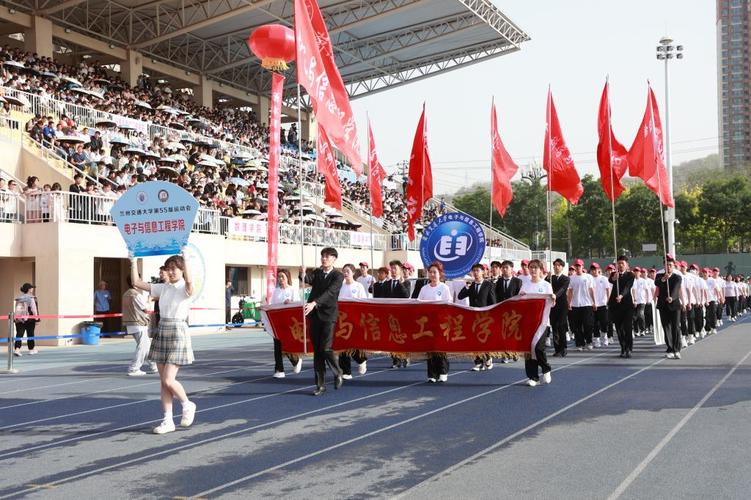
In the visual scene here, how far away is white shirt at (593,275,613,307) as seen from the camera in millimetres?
18484

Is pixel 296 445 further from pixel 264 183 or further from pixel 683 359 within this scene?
pixel 264 183

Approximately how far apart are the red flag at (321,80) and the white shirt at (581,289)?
6752 mm

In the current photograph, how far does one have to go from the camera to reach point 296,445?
25.0 ft

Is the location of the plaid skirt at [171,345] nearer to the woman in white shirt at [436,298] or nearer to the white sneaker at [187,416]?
the white sneaker at [187,416]

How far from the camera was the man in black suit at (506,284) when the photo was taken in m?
14.0

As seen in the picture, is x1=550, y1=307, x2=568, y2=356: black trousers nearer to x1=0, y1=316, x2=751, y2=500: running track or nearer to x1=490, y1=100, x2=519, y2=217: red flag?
x1=0, y1=316, x2=751, y2=500: running track

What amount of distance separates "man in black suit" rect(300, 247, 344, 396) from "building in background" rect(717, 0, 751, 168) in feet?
427

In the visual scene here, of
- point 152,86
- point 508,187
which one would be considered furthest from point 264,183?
point 508,187

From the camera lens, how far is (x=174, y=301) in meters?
8.35

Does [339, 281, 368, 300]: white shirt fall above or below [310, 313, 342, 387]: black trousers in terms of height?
above

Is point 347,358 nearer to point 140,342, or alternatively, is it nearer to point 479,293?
point 479,293

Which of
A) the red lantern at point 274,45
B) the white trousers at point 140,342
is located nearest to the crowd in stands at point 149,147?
the red lantern at point 274,45

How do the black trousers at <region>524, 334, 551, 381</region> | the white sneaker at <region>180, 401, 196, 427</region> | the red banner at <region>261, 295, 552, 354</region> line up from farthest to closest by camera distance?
1. the red banner at <region>261, 295, 552, 354</region>
2. the black trousers at <region>524, 334, 551, 381</region>
3. the white sneaker at <region>180, 401, 196, 427</region>

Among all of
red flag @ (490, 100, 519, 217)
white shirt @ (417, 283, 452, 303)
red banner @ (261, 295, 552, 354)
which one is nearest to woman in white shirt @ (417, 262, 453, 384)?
white shirt @ (417, 283, 452, 303)
